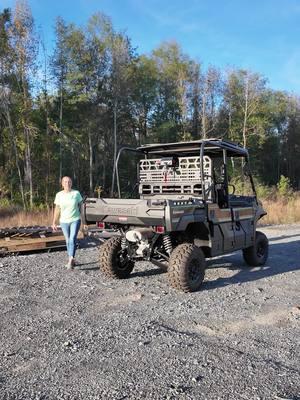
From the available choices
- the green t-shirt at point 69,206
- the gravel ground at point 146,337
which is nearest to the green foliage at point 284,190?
the gravel ground at point 146,337

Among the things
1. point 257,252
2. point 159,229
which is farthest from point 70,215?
point 257,252

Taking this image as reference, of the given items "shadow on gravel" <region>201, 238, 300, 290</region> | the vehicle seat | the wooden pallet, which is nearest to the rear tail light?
"shadow on gravel" <region>201, 238, 300, 290</region>

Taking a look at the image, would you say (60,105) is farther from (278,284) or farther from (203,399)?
(203,399)

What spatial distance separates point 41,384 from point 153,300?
2.84m

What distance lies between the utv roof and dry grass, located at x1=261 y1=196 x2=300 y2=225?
35.9 ft

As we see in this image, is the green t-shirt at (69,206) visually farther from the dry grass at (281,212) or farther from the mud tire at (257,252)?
the dry grass at (281,212)

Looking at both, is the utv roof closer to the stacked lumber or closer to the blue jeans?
the blue jeans

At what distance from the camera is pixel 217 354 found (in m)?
4.37

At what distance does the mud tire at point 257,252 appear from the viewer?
8914 millimetres

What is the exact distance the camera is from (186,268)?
6.68 m

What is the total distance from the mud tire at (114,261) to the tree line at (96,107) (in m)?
7.49

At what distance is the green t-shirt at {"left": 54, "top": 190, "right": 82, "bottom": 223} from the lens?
8.23 metres

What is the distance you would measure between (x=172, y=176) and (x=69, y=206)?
6.20 ft

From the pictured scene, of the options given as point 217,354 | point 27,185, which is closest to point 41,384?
point 217,354
